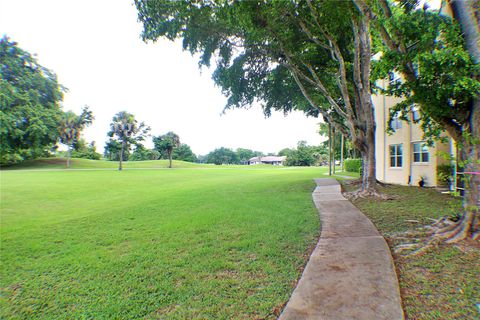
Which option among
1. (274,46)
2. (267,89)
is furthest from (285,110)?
(274,46)

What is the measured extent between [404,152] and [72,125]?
1766 inches

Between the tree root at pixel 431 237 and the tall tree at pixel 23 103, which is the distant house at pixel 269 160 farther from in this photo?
the tree root at pixel 431 237

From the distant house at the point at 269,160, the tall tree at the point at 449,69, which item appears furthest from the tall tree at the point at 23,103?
the distant house at the point at 269,160

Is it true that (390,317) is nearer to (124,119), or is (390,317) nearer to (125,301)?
(125,301)

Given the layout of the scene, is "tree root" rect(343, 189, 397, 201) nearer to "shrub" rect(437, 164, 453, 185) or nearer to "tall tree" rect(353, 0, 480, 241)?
"shrub" rect(437, 164, 453, 185)

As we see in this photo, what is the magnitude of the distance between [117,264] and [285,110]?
13664 millimetres

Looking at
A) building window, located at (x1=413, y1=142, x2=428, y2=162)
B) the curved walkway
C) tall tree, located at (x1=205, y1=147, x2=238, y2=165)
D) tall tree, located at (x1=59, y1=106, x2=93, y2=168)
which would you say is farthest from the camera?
tall tree, located at (x1=205, y1=147, x2=238, y2=165)

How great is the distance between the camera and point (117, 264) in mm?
3473

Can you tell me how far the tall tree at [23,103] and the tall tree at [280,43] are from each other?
32.0 meters

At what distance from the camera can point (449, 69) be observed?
4.23m

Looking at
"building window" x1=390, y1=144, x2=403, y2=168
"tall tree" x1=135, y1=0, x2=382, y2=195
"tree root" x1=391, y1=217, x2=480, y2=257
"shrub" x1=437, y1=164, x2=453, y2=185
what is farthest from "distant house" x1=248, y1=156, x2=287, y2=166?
"tree root" x1=391, y1=217, x2=480, y2=257

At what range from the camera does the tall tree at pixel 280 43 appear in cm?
765

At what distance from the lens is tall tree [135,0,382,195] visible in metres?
7.65

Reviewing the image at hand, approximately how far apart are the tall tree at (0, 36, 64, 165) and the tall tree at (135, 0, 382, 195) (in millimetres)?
32007
